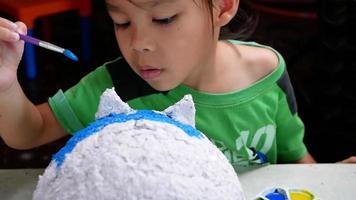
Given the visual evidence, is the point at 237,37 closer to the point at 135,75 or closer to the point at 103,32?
the point at 135,75

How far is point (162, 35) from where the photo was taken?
615 millimetres

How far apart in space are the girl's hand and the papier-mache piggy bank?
18 centimetres

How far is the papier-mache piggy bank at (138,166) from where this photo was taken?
35 cm

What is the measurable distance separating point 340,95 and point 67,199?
1184mm

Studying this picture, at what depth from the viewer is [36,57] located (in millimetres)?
2051

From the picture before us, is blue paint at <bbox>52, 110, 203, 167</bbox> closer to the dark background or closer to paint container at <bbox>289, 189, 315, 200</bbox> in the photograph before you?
paint container at <bbox>289, 189, 315, 200</bbox>

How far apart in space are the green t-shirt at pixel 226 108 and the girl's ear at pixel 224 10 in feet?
0.38

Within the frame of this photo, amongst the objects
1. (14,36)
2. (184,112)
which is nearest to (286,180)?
(184,112)

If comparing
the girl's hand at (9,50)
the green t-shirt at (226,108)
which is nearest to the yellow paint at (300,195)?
the green t-shirt at (226,108)

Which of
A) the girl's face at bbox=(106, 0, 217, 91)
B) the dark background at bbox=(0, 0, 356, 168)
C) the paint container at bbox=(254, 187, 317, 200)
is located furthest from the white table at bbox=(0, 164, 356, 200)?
the dark background at bbox=(0, 0, 356, 168)

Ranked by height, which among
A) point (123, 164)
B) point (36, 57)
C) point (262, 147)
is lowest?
point (36, 57)

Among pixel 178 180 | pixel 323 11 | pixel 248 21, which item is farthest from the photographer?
pixel 323 11

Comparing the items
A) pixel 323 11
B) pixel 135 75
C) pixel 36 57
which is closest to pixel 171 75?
pixel 135 75

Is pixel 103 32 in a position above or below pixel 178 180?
below
